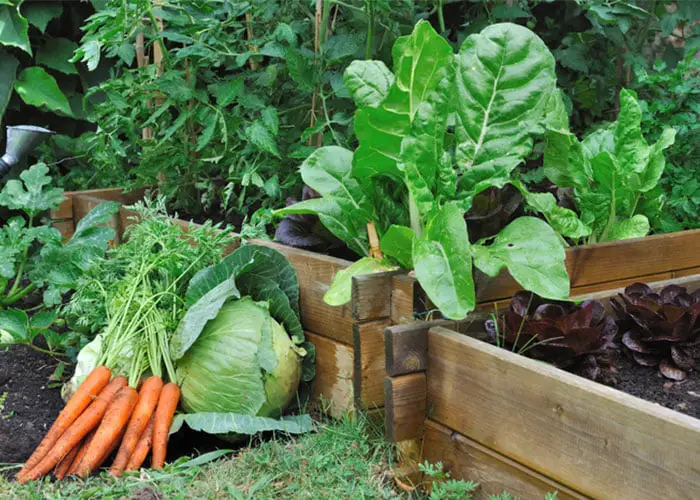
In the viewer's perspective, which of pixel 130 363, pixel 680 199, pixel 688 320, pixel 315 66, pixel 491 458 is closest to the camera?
pixel 491 458

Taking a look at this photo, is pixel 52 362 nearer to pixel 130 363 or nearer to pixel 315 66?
pixel 130 363

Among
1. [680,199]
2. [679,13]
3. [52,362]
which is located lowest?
[52,362]

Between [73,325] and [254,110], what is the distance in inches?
38.2

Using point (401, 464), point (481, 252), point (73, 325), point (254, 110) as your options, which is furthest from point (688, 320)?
point (73, 325)

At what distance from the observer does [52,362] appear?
290 centimetres

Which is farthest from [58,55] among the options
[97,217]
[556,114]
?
[556,114]

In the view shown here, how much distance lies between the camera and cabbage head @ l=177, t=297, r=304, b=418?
92.0 inches

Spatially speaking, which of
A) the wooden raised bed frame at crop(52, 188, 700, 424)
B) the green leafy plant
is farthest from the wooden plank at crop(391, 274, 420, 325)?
the green leafy plant

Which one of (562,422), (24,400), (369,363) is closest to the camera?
(562,422)

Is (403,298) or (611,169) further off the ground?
(611,169)

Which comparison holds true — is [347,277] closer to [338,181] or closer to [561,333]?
[338,181]

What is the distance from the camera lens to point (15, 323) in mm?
2752

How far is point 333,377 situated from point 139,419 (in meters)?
0.58

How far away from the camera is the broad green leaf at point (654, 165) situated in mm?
2385
